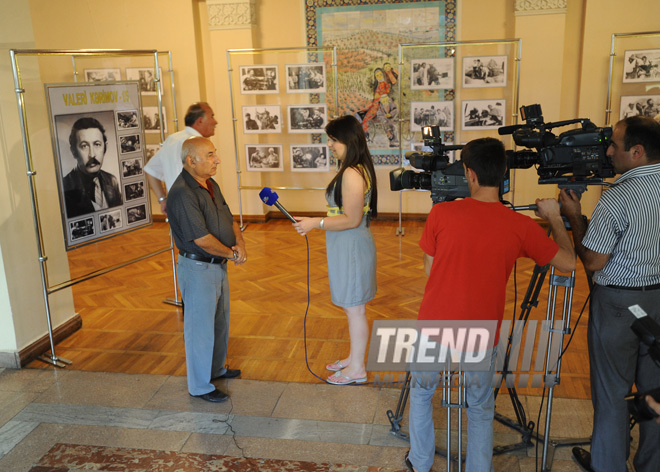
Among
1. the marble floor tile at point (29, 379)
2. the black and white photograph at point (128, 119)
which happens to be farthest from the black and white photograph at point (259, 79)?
the marble floor tile at point (29, 379)

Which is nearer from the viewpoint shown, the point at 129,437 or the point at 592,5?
the point at 129,437

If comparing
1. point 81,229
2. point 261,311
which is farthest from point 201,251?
point 261,311

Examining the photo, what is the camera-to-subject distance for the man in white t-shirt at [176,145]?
17.3 feet

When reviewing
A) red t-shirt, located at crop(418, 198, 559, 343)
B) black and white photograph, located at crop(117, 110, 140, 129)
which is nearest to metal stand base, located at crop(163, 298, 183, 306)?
black and white photograph, located at crop(117, 110, 140, 129)

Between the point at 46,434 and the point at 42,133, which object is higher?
the point at 42,133

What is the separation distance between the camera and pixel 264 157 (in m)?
8.73

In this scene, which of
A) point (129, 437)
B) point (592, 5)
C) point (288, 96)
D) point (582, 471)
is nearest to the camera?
point (582, 471)

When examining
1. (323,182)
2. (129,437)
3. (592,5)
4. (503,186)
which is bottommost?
(129,437)

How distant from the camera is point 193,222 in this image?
3.86 m

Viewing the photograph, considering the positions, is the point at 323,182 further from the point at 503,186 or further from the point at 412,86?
the point at 503,186

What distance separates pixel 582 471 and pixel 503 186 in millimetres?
1636

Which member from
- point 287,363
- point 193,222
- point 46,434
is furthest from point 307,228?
point 46,434

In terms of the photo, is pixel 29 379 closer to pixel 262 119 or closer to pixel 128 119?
pixel 128 119

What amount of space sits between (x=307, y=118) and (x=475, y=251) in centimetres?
603
